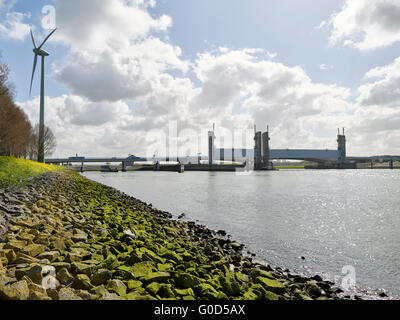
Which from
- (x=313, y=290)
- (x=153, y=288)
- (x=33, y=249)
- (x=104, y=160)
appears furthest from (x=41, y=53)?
(x=104, y=160)

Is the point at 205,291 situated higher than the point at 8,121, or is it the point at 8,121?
the point at 8,121

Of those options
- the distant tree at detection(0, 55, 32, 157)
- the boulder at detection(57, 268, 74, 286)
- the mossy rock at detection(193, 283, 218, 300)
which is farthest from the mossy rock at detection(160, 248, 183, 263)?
the distant tree at detection(0, 55, 32, 157)

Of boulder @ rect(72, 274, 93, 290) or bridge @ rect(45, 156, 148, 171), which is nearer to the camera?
boulder @ rect(72, 274, 93, 290)

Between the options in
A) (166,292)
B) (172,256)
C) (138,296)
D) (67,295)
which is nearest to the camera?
(67,295)

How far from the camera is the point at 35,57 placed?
58.3 m

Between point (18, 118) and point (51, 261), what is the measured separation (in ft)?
164

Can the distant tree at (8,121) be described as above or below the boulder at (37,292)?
above

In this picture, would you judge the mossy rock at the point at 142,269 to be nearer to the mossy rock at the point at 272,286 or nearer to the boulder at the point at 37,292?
the boulder at the point at 37,292

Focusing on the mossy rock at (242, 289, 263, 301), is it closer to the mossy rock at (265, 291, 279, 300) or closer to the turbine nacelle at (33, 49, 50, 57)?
the mossy rock at (265, 291, 279, 300)

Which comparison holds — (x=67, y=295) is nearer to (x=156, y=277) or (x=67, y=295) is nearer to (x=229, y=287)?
(x=156, y=277)

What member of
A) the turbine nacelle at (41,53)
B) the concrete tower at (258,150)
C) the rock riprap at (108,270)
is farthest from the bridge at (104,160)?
the rock riprap at (108,270)
